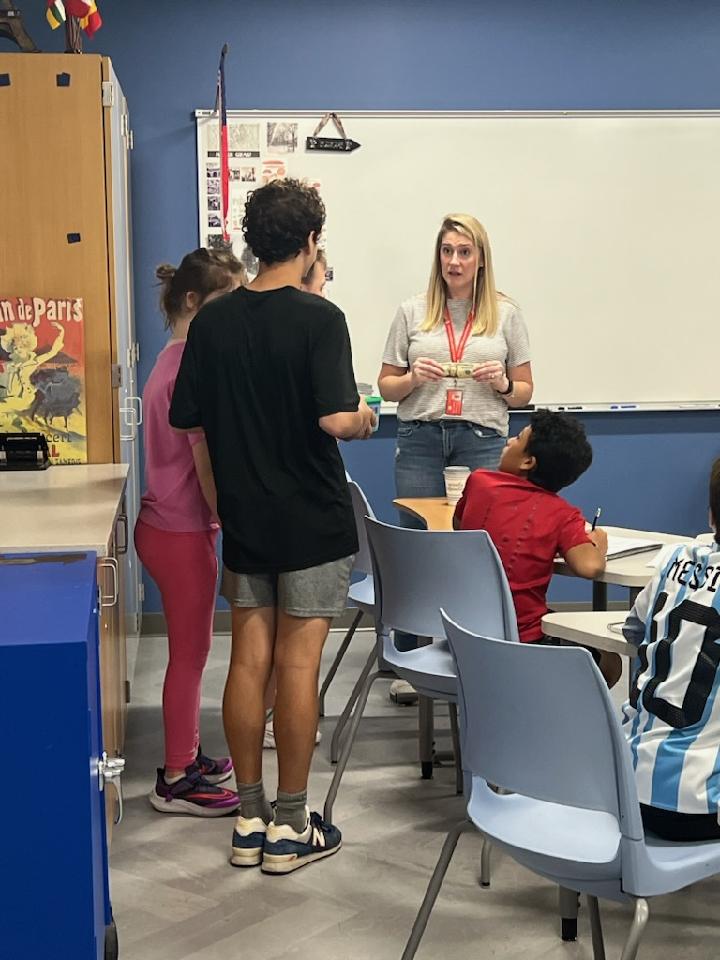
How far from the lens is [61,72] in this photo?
344 centimetres

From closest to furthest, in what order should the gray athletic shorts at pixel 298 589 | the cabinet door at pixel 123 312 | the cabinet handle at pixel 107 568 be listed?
the cabinet handle at pixel 107 568
the gray athletic shorts at pixel 298 589
the cabinet door at pixel 123 312

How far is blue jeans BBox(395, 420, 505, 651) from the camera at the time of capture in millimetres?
4031

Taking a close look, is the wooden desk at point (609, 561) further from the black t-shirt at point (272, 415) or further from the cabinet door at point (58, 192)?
the cabinet door at point (58, 192)

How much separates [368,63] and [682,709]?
3725 millimetres

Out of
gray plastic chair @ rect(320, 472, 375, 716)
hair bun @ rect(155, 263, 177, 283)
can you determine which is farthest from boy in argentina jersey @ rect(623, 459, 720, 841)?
hair bun @ rect(155, 263, 177, 283)

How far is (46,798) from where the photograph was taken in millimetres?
1608

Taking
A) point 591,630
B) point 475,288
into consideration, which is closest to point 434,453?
point 475,288

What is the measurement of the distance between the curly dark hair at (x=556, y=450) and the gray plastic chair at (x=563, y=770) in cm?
108

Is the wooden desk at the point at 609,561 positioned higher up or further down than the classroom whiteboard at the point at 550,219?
further down

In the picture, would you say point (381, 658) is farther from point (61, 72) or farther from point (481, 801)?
point (61, 72)

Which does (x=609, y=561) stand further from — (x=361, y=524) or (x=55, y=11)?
(x=55, y=11)

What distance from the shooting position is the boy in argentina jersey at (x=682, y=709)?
6.31 ft

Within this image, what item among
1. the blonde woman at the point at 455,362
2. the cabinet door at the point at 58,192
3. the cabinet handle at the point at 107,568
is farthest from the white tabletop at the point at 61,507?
the blonde woman at the point at 455,362

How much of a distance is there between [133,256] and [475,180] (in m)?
1.47
